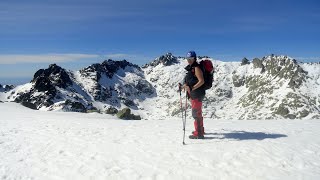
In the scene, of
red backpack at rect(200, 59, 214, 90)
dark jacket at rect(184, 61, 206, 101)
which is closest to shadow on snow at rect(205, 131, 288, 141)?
dark jacket at rect(184, 61, 206, 101)

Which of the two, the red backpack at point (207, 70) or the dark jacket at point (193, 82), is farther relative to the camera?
the dark jacket at point (193, 82)

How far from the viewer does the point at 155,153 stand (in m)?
13.9

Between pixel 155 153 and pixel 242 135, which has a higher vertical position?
pixel 242 135

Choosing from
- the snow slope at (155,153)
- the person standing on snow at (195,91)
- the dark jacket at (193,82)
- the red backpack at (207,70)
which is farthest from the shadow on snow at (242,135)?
the red backpack at (207,70)

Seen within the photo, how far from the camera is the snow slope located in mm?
11734

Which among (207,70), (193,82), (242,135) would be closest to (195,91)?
(193,82)

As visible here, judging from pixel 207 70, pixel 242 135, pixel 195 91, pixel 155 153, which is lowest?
pixel 155 153

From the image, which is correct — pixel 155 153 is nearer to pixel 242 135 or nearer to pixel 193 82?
pixel 193 82

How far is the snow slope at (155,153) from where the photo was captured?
38.5ft

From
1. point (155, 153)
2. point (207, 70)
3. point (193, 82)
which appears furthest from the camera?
point (193, 82)

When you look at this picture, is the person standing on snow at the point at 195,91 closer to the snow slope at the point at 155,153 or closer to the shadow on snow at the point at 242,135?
the snow slope at the point at 155,153

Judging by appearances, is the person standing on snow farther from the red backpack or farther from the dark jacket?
the red backpack

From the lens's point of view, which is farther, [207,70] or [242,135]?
[242,135]

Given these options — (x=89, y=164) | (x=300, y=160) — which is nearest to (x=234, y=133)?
(x=300, y=160)
